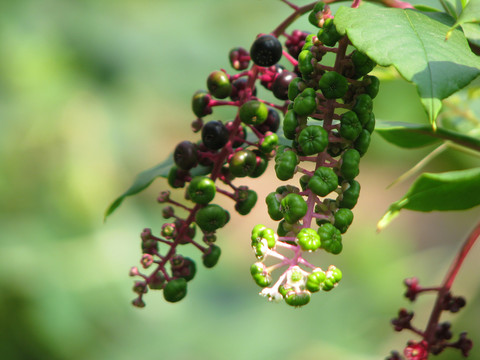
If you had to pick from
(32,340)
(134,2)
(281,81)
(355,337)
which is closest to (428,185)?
(281,81)

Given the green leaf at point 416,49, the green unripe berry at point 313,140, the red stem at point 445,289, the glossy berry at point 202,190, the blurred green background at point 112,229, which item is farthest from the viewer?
the blurred green background at point 112,229

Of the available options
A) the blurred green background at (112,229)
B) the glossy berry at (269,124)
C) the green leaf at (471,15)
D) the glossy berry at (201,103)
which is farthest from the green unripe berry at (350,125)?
the blurred green background at (112,229)

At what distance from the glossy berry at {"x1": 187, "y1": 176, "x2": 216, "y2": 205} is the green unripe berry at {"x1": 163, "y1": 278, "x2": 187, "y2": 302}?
193 millimetres

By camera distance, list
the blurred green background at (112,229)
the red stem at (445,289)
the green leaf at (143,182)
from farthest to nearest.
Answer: the blurred green background at (112,229)
the green leaf at (143,182)
the red stem at (445,289)

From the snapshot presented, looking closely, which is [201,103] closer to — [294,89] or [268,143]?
[268,143]

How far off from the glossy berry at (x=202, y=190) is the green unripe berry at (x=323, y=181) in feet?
0.97

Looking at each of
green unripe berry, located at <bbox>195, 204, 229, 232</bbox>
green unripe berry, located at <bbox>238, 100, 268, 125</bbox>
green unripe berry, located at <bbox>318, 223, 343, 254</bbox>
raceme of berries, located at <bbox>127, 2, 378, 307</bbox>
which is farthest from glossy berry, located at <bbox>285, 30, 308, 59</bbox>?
green unripe berry, located at <bbox>318, 223, 343, 254</bbox>

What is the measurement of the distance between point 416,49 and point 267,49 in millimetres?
378

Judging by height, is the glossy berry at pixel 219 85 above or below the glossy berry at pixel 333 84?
below

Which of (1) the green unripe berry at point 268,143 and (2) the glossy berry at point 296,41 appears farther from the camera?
(2) the glossy berry at point 296,41

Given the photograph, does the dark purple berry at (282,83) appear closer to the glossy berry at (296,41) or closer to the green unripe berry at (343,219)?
the glossy berry at (296,41)

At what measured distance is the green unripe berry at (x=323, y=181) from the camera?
3.42ft

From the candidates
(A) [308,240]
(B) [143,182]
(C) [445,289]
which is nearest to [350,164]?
(A) [308,240]

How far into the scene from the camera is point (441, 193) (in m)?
1.27
